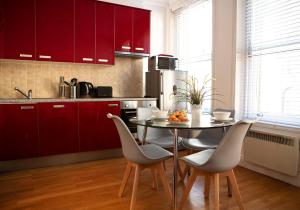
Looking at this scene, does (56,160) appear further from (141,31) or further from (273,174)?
(273,174)

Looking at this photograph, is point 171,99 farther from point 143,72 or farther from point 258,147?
point 258,147

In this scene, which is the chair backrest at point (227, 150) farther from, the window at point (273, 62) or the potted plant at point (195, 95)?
the window at point (273, 62)

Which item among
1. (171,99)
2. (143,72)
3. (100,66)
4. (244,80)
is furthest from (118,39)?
(244,80)

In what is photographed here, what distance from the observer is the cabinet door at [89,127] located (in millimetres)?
3479

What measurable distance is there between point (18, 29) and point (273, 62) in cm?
338

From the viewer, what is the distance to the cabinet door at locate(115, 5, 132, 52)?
3.89m

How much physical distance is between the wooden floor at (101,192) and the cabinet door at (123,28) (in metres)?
2.02

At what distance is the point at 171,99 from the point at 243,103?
1.23m

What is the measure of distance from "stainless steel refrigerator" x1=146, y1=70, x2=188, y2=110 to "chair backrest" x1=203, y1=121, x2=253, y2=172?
89.3 inches

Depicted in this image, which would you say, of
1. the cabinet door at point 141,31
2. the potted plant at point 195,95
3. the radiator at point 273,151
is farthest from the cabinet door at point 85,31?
the radiator at point 273,151

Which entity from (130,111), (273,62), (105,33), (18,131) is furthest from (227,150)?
(105,33)

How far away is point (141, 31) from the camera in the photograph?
13.6ft

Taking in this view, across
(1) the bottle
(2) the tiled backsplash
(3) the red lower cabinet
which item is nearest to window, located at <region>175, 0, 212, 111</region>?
(2) the tiled backsplash

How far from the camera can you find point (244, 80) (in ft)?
11.0
